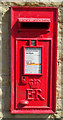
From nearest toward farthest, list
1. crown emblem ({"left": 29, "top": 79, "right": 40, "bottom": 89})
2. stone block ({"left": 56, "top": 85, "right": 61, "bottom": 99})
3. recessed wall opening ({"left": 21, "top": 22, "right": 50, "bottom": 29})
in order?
recessed wall opening ({"left": 21, "top": 22, "right": 50, "bottom": 29}), crown emblem ({"left": 29, "top": 79, "right": 40, "bottom": 89}), stone block ({"left": 56, "top": 85, "right": 61, "bottom": 99})

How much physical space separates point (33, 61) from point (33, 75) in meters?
0.18

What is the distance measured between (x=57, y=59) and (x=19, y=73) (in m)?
0.55

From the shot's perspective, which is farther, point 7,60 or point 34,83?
point 7,60

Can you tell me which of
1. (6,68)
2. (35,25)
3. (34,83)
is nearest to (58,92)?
(34,83)

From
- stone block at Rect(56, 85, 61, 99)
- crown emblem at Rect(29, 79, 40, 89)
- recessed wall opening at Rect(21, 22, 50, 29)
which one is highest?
recessed wall opening at Rect(21, 22, 50, 29)

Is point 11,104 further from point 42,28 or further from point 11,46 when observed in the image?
point 42,28

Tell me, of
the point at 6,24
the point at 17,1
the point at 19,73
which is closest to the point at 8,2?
the point at 17,1

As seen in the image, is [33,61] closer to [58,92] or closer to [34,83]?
[34,83]

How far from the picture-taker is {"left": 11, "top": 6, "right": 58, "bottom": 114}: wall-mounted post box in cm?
184

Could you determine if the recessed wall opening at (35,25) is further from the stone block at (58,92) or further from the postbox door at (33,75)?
the stone block at (58,92)

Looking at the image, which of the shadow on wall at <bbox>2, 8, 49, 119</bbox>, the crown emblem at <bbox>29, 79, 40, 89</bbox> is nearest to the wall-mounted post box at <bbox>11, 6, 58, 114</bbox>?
the crown emblem at <bbox>29, 79, 40, 89</bbox>

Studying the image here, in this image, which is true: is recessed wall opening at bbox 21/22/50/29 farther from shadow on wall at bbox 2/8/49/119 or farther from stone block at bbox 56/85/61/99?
stone block at bbox 56/85/61/99

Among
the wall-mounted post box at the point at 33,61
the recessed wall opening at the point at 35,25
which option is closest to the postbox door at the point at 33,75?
the wall-mounted post box at the point at 33,61

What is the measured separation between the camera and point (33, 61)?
1.85 m
